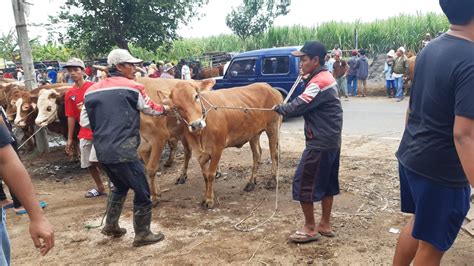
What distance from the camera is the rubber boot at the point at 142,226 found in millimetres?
4043

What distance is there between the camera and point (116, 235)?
170 inches

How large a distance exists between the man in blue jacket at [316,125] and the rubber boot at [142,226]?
1.41 meters

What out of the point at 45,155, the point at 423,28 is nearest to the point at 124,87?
the point at 45,155

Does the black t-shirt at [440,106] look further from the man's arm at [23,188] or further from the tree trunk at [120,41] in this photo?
the tree trunk at [120,41]

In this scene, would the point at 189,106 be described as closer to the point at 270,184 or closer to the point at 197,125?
the point at 197,125

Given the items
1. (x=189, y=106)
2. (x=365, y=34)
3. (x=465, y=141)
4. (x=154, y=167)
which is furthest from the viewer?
(x=365, y=34)

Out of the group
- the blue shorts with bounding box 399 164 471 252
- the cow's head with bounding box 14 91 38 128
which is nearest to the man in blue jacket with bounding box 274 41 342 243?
the blue shorts with bounding box 399 164 471 252

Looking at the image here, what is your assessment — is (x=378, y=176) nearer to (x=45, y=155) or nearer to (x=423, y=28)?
(x=45, y=155)

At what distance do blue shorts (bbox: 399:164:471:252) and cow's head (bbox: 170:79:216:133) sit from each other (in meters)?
2.65

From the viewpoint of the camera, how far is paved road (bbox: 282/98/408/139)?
898cm

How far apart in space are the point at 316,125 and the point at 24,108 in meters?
5.41

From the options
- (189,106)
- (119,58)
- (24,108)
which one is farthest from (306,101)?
(24,108)

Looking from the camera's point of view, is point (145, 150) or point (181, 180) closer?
point (145, 150)

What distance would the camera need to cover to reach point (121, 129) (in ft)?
12.6
